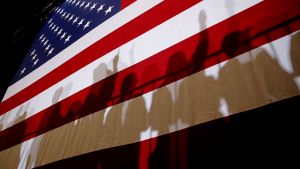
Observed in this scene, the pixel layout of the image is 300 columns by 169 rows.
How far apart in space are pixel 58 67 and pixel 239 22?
2091 millimetres

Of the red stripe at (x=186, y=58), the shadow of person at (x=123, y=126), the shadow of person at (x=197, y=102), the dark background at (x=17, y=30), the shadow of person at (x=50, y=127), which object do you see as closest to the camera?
the shadow of person at (x=197, y=102)

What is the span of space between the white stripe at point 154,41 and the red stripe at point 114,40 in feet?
0.23

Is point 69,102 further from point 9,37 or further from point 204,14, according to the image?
point 9,37

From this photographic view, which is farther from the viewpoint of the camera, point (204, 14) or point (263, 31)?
point (204, 14)

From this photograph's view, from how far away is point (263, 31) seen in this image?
54.9 inches

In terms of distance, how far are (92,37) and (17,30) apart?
2589 millimetres

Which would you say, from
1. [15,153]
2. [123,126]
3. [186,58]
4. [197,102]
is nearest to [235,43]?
[186,58]

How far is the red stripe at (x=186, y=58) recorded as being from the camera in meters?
1.38

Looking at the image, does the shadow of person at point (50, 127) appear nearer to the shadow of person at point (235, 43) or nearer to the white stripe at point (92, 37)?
the white stripe at point (92, 37)

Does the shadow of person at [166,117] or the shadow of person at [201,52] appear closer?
the shadow of person at [166,117]

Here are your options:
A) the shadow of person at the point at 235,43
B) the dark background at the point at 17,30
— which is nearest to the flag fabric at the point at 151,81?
the shadow of person at the point at 235,43

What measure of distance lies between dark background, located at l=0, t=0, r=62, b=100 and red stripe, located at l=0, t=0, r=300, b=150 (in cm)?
246

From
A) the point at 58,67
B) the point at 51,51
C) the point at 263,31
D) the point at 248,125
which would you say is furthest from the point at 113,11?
the point at 248,125

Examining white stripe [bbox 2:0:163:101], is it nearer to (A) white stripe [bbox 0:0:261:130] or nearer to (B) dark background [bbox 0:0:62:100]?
(A) white stripe [bbox 0:0:261:130]
